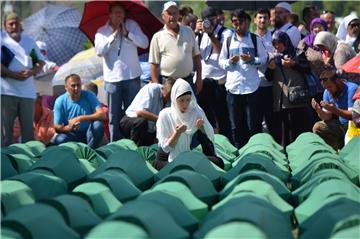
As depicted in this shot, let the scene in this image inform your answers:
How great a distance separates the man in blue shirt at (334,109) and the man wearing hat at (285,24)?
130 centimetres

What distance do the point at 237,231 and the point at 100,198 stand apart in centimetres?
204

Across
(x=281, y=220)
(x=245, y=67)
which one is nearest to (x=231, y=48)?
(x=245, y=67)

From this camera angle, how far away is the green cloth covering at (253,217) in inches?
249

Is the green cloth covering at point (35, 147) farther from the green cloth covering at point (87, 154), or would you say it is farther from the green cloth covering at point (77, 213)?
the green cloth covering at point (77, 213)

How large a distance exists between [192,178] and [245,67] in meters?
4.31

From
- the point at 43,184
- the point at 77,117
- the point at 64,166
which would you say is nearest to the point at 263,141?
the point at 77,117

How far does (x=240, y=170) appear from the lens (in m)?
9.13

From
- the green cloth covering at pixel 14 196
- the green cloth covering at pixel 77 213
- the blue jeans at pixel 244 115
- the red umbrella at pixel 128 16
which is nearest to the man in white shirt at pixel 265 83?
the blue jeans at pixel 244 115

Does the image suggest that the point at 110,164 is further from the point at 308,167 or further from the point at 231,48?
the point at 231,48

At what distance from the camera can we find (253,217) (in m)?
6.33

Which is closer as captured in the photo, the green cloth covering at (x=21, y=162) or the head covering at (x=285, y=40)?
the green cloth covering at (x=21, y=162)

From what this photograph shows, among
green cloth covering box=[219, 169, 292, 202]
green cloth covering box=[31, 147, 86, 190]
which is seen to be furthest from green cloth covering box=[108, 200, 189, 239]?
green cloth covering box=[31, 147, 86, 190]

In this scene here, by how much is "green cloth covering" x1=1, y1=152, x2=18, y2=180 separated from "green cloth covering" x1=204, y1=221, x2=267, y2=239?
12.6 ft

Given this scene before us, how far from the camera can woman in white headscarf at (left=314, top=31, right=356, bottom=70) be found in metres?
12.6
